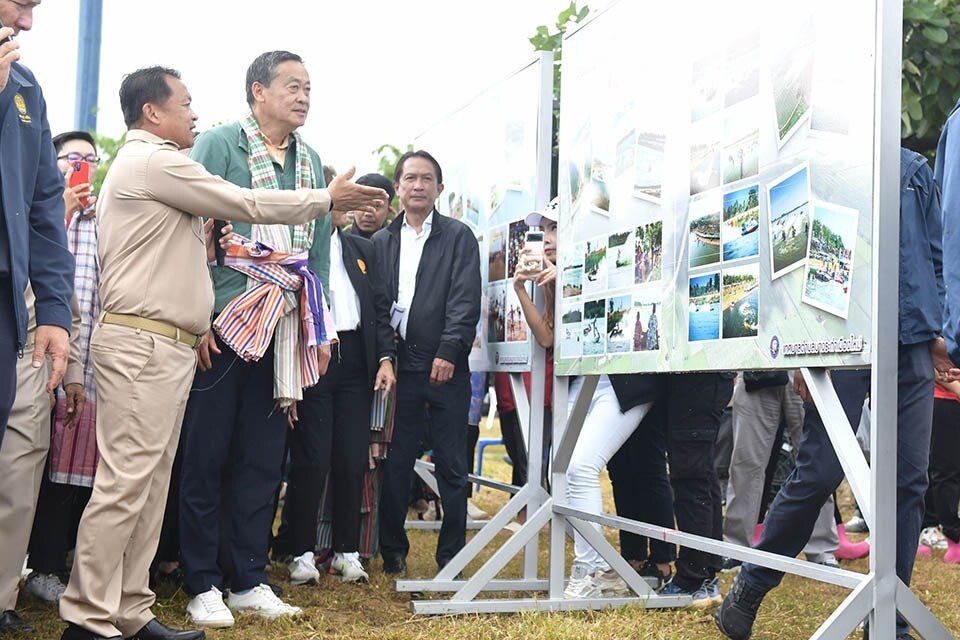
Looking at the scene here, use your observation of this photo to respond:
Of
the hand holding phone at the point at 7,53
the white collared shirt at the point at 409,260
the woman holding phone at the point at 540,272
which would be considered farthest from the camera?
the white collared shirt at the point at 409,260

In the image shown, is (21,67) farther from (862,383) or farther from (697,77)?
(862,383)

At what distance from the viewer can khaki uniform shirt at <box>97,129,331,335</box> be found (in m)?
3.66

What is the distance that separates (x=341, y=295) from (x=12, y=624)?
226 centimetres

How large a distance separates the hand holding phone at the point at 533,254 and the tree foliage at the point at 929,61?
2.05 meters

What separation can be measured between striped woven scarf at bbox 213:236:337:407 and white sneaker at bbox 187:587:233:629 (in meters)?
0.79

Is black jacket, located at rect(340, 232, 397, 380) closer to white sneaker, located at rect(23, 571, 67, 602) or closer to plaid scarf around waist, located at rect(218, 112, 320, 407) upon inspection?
plaid scarf around waist, located at rect(218, 112, 320, 407)

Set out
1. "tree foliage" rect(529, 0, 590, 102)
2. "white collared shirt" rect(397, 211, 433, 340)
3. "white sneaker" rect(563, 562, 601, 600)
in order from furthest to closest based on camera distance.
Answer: "tree foliage" rect(529, 0, 590, 102) → "white collared shirt" rect(397, 211, 433, 340) → "white sneaker" rect(563, 562, 601, 600)

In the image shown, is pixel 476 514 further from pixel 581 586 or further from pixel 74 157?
pixel 74 157

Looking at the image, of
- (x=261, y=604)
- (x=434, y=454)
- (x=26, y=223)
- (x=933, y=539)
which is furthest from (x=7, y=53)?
(x=933, y=539)

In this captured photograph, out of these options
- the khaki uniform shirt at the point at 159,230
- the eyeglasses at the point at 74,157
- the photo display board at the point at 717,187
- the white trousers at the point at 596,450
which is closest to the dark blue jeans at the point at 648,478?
the white trousers at the point at 596,450

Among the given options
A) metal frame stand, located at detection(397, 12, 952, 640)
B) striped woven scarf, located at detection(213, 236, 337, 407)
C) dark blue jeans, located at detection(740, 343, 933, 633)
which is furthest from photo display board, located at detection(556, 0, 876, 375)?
striped woven scarf, located at detection(213, 236, 337, 407)

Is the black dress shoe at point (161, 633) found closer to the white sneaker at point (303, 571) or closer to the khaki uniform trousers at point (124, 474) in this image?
the khaki uniform trousers at point (124, 474)

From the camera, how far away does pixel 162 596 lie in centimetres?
467

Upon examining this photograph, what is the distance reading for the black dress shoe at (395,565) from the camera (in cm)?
558
